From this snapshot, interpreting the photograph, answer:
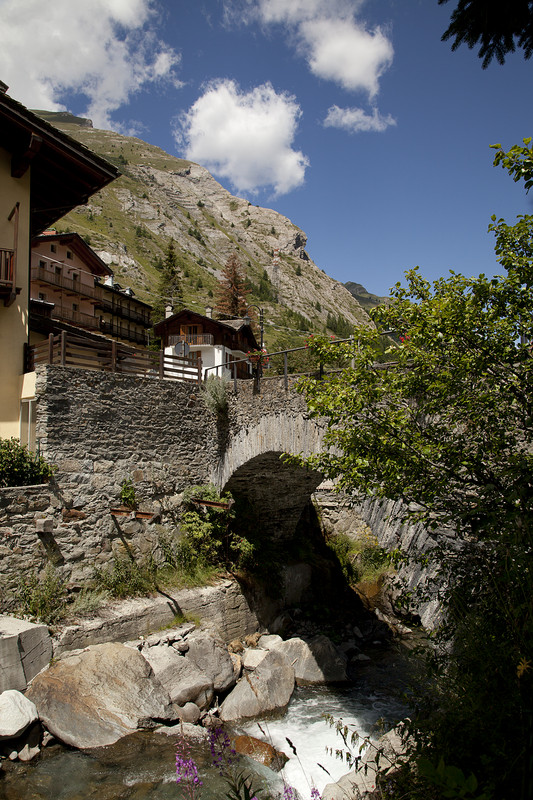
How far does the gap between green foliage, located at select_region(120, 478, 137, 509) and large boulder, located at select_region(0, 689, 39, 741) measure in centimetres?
486

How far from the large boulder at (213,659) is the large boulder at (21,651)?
3.17 m

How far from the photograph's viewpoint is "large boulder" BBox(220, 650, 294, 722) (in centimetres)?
1054

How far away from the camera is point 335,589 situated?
17.9 metres

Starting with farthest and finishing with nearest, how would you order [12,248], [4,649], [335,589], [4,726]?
[335,589] < [12,248] < [4,649] < [4,726]

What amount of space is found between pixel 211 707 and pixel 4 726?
4053 millimetres

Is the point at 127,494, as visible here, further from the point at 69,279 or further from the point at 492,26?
the point at 69,279

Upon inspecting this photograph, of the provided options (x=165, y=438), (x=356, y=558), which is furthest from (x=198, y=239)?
(x=165, y=438)

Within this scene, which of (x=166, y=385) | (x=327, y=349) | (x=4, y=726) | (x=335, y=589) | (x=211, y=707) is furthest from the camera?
(x=335, y=589)

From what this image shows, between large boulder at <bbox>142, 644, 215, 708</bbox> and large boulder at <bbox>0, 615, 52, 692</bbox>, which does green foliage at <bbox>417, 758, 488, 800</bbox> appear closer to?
large boulder at <bbox>0, 615, 52, 692</bbox>

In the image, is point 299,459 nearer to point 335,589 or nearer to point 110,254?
point 335,589

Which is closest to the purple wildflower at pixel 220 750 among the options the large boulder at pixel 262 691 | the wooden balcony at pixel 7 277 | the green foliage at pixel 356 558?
the large boulder at pixel 262 691

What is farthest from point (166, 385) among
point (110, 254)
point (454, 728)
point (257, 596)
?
point (110, 254)

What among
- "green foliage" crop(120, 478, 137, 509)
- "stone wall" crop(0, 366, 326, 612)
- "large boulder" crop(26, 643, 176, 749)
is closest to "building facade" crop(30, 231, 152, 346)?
"stone wall" crop(0, 366, 326, 612)

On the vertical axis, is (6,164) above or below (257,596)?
above
